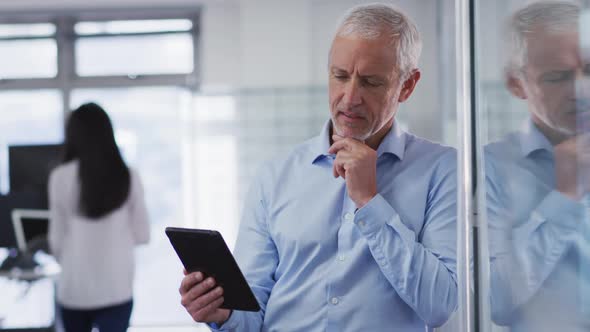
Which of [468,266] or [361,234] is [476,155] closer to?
[468,266]

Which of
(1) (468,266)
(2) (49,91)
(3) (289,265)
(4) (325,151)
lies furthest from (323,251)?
(2) (49,91)

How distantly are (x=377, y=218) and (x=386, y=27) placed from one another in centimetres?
30

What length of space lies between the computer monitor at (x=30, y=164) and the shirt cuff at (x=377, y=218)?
3.90 m

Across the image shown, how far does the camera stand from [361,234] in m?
1.18

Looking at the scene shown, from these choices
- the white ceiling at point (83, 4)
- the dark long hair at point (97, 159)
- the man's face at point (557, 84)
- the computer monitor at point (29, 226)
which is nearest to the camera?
the man's face at point (557, 84)

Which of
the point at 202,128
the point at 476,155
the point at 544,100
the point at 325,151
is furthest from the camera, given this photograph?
the point at 202,128

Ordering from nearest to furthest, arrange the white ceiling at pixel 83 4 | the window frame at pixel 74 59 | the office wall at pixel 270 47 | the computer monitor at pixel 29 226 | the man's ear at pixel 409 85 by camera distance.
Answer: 1. the man's ear at pixel 409 85
2. the computer monitor at pixel 29 226
3. the office wall at pixel 270 47
4. the white ceiling at pixel 83 4
5. the window frame at pixel 74 59

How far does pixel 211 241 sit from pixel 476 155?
0.46 metres

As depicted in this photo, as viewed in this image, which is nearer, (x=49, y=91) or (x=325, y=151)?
(x=325, y=151)

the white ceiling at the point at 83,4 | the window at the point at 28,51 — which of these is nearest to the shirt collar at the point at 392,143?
the white ceiling at the point at 83,4

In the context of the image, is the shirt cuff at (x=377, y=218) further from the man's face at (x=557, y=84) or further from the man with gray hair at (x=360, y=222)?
the man's face at (x=557, y=84)

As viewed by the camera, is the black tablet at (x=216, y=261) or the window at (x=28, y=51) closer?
the black tablet at (x=216, y=261)

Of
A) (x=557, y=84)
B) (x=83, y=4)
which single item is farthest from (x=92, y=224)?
(x=83, y=4)

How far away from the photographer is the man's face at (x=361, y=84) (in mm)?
1167
